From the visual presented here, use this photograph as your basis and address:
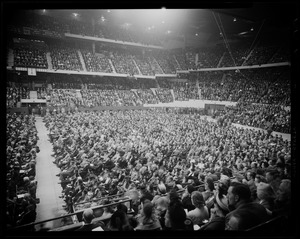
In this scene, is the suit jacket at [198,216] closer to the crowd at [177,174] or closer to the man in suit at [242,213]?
the crowd at [177,174]

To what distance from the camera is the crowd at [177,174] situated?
315cm

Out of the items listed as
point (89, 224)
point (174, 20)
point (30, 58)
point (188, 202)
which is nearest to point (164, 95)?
point (174, 20)

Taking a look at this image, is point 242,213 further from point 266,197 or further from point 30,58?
point 30,58

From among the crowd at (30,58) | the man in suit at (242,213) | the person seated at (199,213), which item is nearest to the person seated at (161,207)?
the person seated at (199,213)

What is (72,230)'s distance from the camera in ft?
10.7

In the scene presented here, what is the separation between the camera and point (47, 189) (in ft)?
21.5

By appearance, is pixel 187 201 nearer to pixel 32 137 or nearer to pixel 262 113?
pixel 32 137

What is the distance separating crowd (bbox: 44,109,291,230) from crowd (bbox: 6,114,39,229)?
866 millimetres

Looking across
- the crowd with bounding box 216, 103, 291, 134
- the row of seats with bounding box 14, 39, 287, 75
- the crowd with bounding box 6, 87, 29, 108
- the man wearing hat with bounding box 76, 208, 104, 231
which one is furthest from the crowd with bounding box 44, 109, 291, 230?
the row of seats with bounding box 14, 39, 287, 75

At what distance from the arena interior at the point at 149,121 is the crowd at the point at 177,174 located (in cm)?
3

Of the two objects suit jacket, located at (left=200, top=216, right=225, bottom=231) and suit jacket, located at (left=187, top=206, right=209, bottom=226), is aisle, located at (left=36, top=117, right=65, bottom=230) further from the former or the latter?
suit jacket, located at (left=200, top=216, right=225, bottom=231)

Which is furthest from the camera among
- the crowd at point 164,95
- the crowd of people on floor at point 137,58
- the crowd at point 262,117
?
the crowd at point 164,95

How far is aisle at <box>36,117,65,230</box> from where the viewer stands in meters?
5.50

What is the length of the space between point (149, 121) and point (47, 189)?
10.2 m
